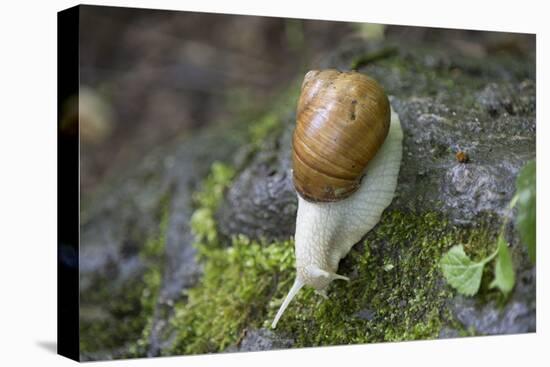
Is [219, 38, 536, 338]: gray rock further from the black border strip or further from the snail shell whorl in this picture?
the black border strip

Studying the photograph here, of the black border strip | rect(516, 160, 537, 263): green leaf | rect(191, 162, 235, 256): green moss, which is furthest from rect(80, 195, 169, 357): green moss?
rect(516, 160, 537, 263): green leaf

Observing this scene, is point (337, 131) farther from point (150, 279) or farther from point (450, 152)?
point (150, 279)

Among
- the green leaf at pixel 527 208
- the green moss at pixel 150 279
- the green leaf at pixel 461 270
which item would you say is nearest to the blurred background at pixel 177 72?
the green moss at pixel 150 279

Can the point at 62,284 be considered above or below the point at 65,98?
below

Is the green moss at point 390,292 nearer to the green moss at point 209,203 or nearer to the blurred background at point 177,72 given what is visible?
the green moss at point 209,203

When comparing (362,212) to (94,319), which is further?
(94,319)

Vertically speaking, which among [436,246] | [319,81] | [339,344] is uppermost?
[319,81]

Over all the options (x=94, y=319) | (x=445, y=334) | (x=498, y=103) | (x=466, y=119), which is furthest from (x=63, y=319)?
(x=498, y=103)

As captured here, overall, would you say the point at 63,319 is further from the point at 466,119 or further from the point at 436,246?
the point at 466,119
